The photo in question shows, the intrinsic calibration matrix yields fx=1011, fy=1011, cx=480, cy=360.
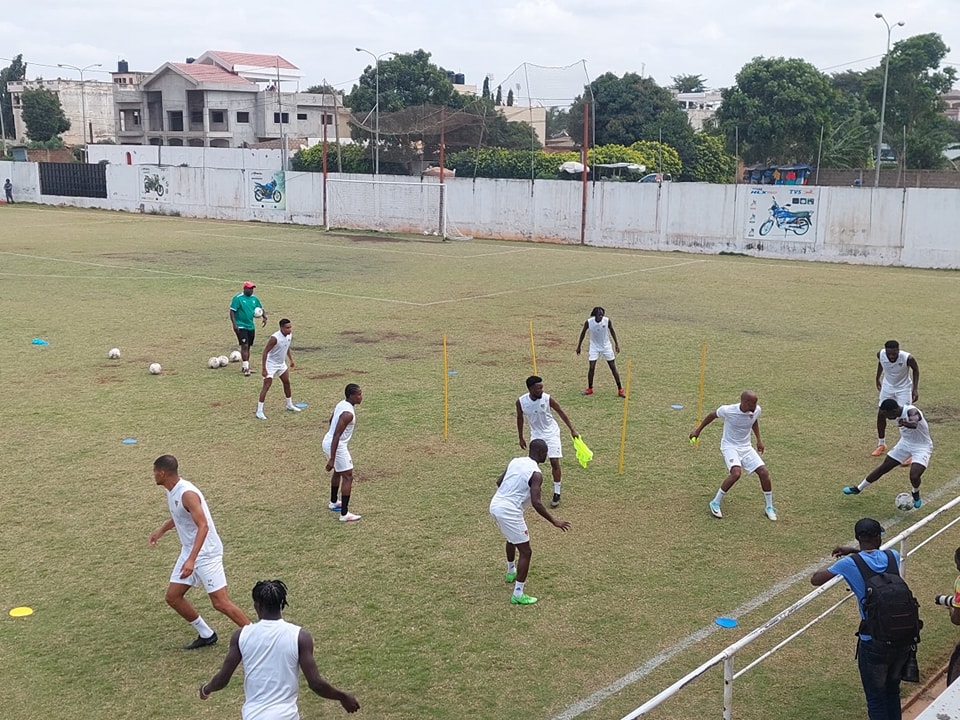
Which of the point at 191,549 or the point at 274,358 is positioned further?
the point at 274,358

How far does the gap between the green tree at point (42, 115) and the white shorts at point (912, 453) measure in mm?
101841

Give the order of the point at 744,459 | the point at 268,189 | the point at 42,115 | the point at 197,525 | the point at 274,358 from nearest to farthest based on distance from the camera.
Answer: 1. the point at 197,525
2. the point at 744,459
3. the point at 274,358
4. the point at 268,189
5. the point at 42,115

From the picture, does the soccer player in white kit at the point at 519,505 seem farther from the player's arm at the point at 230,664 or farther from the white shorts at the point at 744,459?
the player's arm at the point at 230,664

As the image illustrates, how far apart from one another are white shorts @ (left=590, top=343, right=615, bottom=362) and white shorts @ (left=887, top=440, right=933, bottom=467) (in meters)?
6.19

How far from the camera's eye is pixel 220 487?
519 inches

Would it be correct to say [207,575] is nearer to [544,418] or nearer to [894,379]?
[544,418]

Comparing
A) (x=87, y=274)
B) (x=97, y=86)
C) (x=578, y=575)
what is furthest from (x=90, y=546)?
(x=97, y=86)

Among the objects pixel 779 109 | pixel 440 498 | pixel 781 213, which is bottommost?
pixel 440 498

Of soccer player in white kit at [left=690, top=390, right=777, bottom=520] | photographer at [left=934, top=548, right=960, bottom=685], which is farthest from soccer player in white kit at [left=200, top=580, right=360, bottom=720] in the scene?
soccer player in white kit at [left=690, top=390, right=777, bottom=520]

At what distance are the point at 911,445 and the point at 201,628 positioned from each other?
8.68 m

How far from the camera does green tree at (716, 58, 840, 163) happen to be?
61.6m

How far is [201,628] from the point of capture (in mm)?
8930

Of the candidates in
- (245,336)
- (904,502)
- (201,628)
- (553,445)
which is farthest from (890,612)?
(245,336)

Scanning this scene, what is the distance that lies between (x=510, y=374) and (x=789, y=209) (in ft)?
81.0
